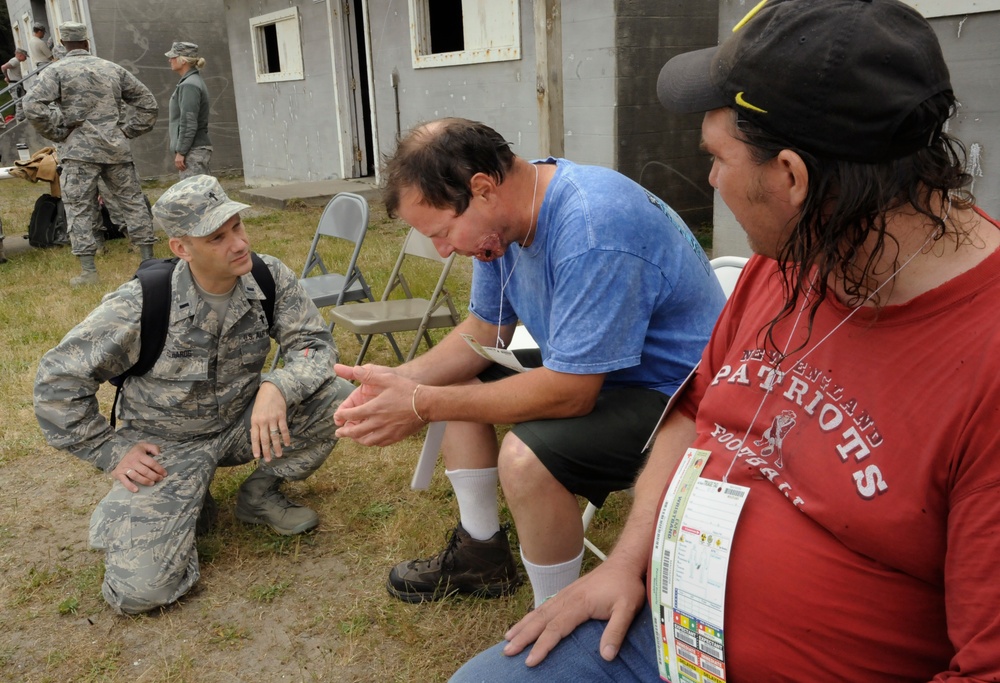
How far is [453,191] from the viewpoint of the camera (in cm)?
207

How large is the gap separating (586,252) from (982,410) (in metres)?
1.09

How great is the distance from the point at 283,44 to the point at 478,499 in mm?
10354

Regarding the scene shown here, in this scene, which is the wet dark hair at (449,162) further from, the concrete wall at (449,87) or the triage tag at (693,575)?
the concrete wall at (449,87)

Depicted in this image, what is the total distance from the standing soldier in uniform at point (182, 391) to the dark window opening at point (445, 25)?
6.90m

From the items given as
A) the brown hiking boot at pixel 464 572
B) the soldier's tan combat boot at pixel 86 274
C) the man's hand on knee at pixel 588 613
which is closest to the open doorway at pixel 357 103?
the soldier's tan combat boot at pixel 86 274

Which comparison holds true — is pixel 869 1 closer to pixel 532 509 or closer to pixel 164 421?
pixel 532 509

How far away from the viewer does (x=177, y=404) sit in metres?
2.93

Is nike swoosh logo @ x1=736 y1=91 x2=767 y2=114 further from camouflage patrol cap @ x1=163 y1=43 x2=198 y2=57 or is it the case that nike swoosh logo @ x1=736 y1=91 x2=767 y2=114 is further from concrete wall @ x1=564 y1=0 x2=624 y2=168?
camouflage patrol cap @ x1=163 y1=43 x2=198 y2=57

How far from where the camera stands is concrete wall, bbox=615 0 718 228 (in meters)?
6.44

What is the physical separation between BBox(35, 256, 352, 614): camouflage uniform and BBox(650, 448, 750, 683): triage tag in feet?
6.11

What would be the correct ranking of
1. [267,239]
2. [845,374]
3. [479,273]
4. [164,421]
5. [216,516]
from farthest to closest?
[267,239], [216,516], [164,421], [479,273], [845,374]

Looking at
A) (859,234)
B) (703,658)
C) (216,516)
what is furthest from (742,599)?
(216,516)

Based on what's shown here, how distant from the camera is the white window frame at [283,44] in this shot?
10992mm

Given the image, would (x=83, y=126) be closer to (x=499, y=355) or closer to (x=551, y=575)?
(x=499, y=355)
